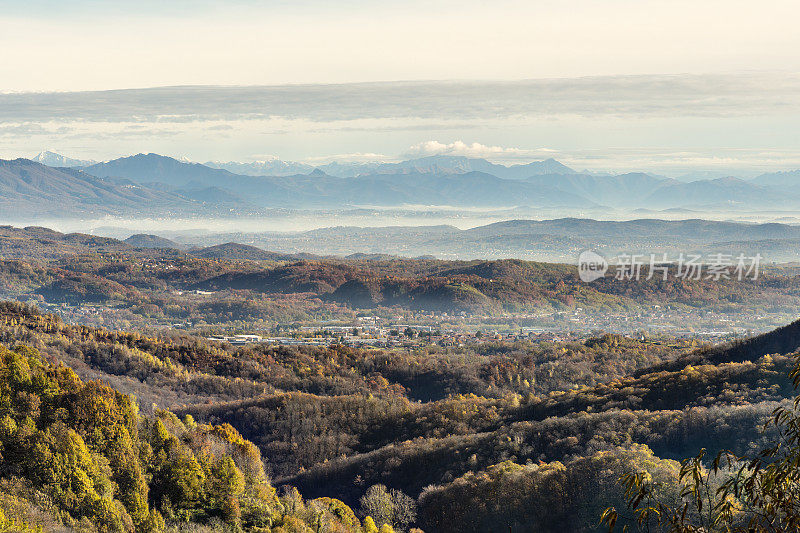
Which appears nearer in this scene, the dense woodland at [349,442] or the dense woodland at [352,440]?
the dense woodland at [349,442]

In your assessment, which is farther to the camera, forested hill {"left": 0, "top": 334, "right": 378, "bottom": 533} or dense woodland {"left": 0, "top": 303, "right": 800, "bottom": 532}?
dense woodland {"left": 0, "top": 303, "right": 800, "bottom": 532}

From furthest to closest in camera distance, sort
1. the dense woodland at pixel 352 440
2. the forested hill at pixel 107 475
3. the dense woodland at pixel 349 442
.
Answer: the dense woodland at pixel 352 440
the dense woodland at pixel 349 442
the forested hill at pixel 107 475

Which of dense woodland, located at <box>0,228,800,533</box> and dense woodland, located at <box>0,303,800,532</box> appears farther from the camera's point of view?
dense woodland, located at <box>0,303,800,532</box>

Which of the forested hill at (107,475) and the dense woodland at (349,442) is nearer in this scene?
the forested hill at (107,475)

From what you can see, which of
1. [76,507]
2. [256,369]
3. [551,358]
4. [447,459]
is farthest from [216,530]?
[551,358]

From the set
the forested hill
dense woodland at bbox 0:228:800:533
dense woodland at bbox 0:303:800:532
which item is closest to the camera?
the forested hill

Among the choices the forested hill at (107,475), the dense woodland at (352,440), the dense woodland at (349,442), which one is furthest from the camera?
the dense woodland at (352,440)

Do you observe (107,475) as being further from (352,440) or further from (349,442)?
(352,440)

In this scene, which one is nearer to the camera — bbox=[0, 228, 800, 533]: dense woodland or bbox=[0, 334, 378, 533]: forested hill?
bbox=[0, 334, 378, 533]: forested hill

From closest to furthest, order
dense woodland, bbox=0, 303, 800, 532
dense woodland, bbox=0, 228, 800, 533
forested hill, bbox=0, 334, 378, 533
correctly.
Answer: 1. forested hill, bbox=0, 334, 378, 533
2. dense woodland, bbox=0, 228, 800, 533
3. dense woodland, bbox=0, 303, 800, 532
